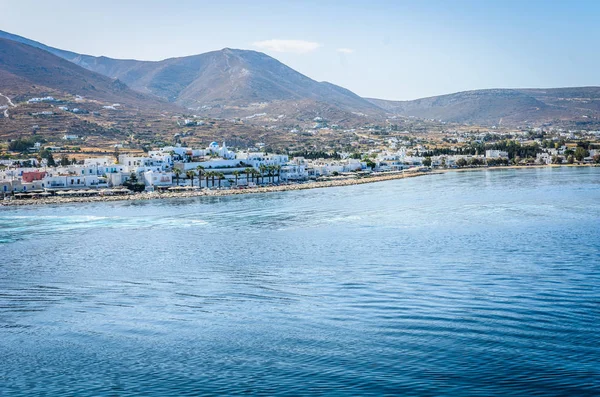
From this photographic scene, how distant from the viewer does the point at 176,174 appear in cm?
4394

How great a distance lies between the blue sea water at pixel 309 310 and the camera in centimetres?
755

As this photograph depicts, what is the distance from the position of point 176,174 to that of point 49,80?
74.5 meters

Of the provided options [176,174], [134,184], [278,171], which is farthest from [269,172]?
[134,184]

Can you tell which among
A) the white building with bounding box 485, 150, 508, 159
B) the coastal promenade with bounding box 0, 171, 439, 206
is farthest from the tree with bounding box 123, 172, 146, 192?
the white building with bounding box 485, 150, 508, 159

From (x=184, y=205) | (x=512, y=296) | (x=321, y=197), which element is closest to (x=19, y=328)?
(x=512, y=296)

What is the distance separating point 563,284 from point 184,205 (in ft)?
79.3

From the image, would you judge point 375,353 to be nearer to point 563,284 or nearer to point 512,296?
point 512,296

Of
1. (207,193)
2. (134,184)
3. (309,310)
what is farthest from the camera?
(134,184)

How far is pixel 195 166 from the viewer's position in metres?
45.5

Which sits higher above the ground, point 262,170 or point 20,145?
point 20,145

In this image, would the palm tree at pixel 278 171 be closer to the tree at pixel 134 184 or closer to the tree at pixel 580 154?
the tree at pixel 134 184

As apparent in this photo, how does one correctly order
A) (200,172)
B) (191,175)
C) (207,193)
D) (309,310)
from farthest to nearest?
(200,172) < (191,175) < (207,193) < (309,310)

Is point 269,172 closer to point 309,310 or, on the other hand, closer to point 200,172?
point 200,172

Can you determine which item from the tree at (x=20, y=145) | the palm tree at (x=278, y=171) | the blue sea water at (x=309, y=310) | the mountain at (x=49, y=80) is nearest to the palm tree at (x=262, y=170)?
the palm tree at (x=278, y=171)
